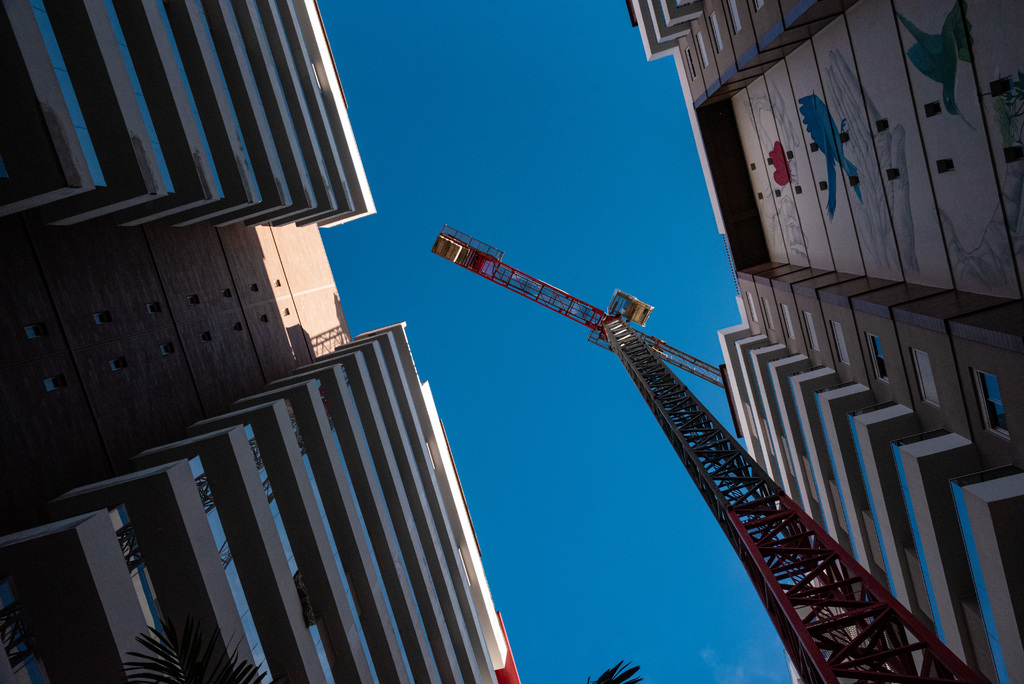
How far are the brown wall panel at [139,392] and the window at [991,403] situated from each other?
19977 millimetres

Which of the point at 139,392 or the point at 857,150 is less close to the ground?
the point at 857,150

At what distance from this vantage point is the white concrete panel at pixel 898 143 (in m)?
17.1

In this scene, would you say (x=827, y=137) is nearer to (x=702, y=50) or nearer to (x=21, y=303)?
(x=702, y=50)

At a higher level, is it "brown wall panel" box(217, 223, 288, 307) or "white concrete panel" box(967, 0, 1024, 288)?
"brown wall panel" box(217, 223, 288, 307)

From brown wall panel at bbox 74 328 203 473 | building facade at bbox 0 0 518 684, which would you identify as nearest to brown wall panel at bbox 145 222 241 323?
building facade at bbox 0 0 518 684

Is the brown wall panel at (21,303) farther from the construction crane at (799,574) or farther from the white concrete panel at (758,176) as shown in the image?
the white concrete panel at (758,176)

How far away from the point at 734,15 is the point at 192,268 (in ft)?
71.2

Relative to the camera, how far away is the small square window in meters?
15.3

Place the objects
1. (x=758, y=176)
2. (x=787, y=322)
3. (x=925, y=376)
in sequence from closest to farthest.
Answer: (x=925, y=376), (x=787, y=322), (x=758, y=176)

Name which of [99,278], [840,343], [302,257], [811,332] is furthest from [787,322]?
[302,257]

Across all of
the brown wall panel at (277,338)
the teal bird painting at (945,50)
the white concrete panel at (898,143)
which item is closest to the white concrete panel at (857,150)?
the white concrete panel at (898,143)

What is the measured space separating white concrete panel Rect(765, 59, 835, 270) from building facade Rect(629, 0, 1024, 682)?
0.34 ft

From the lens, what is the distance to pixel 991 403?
14.2 metres

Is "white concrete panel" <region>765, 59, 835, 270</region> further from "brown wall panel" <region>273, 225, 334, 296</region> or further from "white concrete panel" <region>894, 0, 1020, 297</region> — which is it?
"brown wall panel" <region>273, 225, 334, 296</region>
